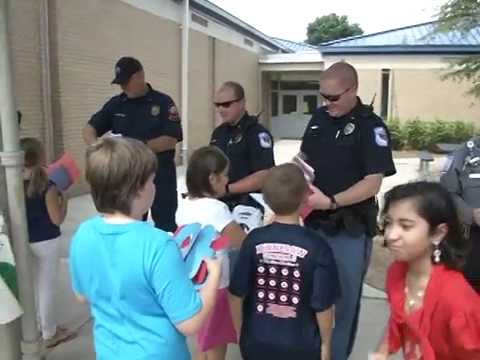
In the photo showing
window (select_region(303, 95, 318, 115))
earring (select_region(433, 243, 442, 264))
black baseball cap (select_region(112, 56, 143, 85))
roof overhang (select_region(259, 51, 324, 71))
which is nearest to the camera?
earring (select_region(433, 243, 442, 264))

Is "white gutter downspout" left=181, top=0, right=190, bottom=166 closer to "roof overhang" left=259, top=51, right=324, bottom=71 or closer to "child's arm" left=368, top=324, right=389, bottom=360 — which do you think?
"roof overhang" left=259, top=51, right=324, bottom=71

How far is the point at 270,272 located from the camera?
2.43 metres

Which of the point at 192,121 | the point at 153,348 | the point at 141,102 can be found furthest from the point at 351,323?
the point at 192,121

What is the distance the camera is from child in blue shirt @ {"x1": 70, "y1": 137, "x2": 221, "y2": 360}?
1.74 metres

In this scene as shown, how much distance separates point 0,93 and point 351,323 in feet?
6.74

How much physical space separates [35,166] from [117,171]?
1.98m

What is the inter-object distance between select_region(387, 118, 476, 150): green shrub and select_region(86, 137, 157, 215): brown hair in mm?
20960

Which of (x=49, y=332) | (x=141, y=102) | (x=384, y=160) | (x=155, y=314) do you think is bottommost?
(x=49, y=332)

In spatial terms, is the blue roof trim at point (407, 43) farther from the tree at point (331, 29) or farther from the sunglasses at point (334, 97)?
the tree at point (331, 29)

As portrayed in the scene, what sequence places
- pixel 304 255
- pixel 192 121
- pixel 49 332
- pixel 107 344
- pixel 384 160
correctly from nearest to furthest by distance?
pixel 107 344 → pixel 304 255 → pixel 384 160 → pixel 49 332 → pixel 192 121

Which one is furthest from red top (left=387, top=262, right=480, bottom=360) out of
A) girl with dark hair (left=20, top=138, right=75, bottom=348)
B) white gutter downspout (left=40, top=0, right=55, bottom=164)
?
white gutter downspout (left=40, top=0, right=55, bottom=164)

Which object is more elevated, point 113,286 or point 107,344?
point 113,286

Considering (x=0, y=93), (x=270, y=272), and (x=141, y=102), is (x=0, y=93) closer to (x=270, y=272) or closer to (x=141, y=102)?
(x=270, y=272)

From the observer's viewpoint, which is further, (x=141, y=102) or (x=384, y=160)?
(x=141, y=102)
